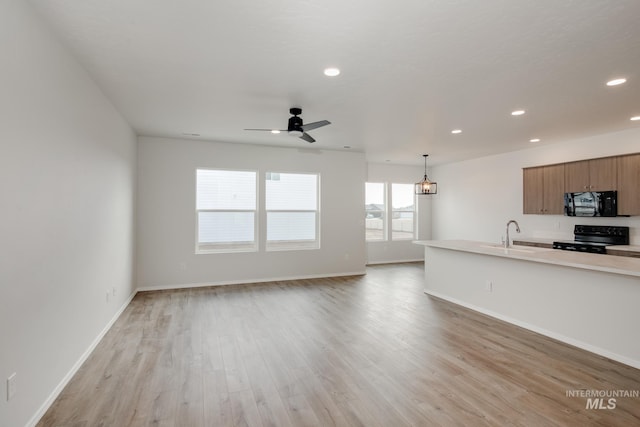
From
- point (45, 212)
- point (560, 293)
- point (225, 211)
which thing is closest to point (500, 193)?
point (560, 293)

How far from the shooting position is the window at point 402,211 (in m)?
8.74

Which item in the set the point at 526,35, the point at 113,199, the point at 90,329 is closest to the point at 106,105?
the point at 113,199

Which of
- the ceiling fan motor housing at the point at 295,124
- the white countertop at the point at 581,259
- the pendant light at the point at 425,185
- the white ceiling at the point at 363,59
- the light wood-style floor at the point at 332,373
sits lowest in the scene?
the light wood-style floor at the point at 332,373

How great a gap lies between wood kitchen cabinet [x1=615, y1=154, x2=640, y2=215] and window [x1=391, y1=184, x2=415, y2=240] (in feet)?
14.8

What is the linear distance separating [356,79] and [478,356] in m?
2.90

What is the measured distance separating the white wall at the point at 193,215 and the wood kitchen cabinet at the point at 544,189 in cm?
320

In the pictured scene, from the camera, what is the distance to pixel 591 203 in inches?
205

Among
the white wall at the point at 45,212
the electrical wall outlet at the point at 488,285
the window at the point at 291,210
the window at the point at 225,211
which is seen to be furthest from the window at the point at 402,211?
the white wall at the point at 45,212

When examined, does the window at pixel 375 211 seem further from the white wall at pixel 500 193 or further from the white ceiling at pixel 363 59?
the white ceiling at pixel 363 59

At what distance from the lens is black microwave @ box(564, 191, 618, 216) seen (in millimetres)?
4977

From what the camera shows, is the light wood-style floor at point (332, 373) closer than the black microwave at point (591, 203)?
Yes

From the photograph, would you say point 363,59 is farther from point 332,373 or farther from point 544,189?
point 544,189

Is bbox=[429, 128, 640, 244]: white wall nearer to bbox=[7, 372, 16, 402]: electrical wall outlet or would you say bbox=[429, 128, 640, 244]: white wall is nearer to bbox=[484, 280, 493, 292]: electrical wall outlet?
bbox=[484, 280, 493, 292]: electrical wall outlet

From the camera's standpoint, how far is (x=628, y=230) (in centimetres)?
500
